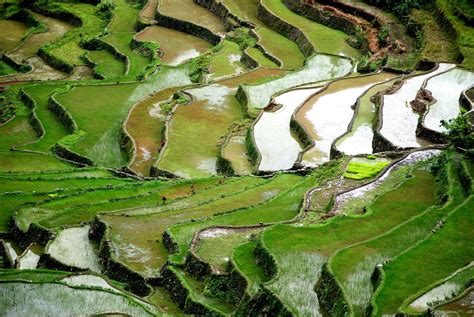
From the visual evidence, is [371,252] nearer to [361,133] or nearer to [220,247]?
[220,247]

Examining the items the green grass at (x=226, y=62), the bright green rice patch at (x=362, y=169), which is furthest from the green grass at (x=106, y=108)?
Result: the bright green rice patch at (x=362, y=169)

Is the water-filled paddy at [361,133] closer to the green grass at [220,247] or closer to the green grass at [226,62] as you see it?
the green grass at [220,247]

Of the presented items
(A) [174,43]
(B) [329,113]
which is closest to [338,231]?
(B) [329,113]

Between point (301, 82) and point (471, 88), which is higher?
point (471, 88)

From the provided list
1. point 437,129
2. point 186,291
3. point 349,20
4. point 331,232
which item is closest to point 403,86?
point 437,129

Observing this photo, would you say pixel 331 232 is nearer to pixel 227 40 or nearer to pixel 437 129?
pixel 437 129
